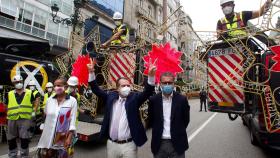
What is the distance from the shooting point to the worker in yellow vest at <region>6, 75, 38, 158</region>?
203 inches

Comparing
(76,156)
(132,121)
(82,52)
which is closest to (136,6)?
(82,52)

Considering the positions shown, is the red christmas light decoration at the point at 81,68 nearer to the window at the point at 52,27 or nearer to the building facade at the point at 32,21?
the building facade at the point at 32,21

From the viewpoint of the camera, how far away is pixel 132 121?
327cm

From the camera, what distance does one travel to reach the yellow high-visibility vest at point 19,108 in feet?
17.4

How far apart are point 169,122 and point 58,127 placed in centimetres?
156

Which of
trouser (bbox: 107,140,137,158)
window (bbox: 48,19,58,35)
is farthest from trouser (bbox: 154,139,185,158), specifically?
window (bbox: 48,19,58,35)

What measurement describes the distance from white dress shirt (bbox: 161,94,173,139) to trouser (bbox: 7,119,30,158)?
3.20 meters

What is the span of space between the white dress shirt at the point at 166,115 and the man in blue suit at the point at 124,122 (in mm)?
234

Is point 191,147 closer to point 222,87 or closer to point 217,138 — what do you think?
point 217,138

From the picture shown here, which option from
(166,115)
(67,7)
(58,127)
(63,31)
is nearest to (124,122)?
(166,115)

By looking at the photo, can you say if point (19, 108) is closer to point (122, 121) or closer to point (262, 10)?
point (122, 121)

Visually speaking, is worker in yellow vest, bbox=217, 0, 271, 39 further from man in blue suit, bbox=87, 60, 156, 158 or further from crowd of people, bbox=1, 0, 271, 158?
man in blue suit, bbox=87, 60, 156, 158

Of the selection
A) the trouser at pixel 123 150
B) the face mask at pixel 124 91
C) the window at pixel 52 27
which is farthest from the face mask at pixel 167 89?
the window at pixel 52 27

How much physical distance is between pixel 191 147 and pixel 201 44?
12.6 feet
